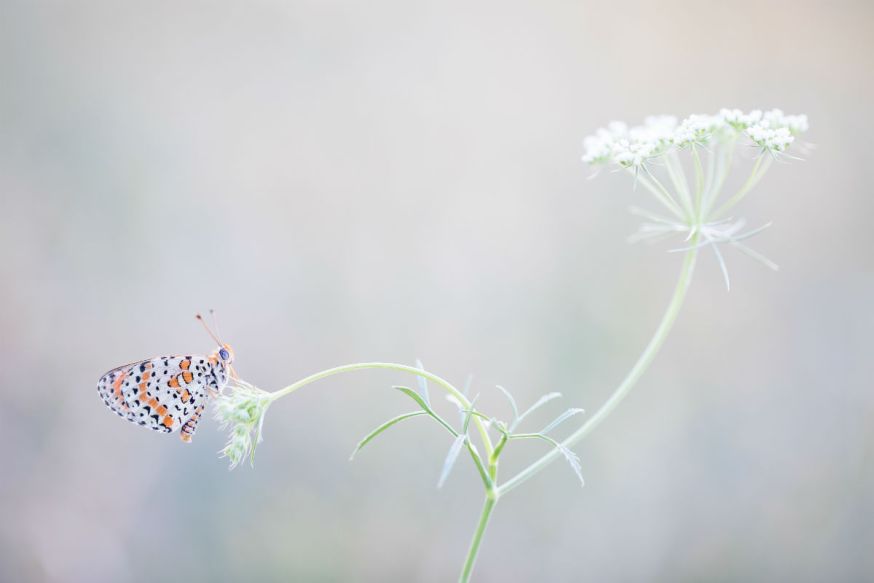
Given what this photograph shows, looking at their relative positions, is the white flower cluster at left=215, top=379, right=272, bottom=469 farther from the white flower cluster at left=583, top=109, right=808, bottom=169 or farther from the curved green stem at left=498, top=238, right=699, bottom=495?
the white flower cluster at left=583, top=109, right=808, bottom=169

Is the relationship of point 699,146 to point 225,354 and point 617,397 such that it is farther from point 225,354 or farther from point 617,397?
point 225,354

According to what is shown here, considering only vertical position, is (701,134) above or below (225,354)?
above

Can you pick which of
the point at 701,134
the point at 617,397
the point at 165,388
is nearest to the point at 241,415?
the point at 165,388

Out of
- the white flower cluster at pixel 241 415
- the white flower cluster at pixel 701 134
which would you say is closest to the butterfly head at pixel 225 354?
the white flower cluster at pixel 241 415

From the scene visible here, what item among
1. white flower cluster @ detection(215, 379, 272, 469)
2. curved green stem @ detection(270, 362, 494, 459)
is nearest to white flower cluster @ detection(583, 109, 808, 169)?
curved green stem @ detection(270, 362, 494, 459)

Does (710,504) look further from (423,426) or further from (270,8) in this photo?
(270,8)
